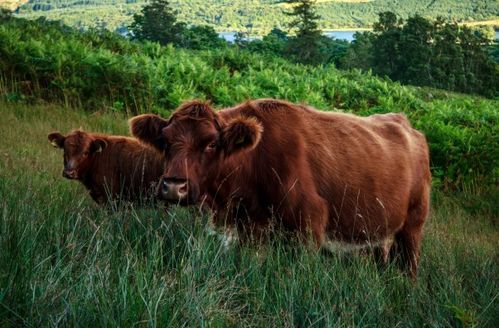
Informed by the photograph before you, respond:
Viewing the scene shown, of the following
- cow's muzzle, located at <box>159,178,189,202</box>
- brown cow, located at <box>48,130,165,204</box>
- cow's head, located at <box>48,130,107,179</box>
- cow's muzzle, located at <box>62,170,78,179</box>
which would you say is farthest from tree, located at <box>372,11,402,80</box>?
cow's muzzle, located at <box>159,178,189,202</box>

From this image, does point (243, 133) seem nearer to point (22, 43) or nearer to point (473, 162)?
point (473, 162)

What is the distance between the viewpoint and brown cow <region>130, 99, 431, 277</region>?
5457mm

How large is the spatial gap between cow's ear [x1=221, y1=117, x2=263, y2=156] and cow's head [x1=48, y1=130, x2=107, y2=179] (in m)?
3.37

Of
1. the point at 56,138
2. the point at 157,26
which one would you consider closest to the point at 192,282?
the point at 56,138

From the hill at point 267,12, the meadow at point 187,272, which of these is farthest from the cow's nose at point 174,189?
the hill at point 267,12

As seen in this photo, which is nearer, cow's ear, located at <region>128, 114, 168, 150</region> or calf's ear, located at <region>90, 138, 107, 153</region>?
cow's ear, located at <region>128, 114, 168, 150</region>

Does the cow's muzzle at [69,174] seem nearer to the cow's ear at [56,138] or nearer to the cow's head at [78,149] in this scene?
the cow's head at [78,149]

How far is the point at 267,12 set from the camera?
497ft

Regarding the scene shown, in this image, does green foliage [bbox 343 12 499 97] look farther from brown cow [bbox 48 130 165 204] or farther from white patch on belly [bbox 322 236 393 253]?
white patch on belly [bbox 322 236 393 253]

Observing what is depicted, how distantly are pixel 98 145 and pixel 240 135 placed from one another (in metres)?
3.79

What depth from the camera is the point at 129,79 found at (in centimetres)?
1517

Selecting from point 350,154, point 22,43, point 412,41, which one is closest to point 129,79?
point 22,43

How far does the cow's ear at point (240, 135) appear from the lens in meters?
5.41

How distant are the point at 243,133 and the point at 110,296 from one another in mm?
2086
